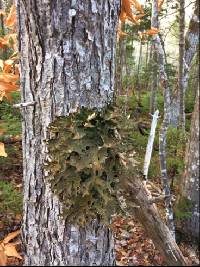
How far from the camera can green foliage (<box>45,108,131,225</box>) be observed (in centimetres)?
156

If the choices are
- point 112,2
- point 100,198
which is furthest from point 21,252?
point 112,2

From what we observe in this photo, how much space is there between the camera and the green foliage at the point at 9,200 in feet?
10.9

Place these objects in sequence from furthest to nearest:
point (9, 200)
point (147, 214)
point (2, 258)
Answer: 1. point (9, 200)
2. point (147, 214)
3. point (2, 258)

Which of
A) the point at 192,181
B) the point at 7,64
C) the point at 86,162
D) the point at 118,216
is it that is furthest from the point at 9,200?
the point at 86,162

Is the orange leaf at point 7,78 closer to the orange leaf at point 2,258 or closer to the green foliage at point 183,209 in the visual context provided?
the orange leaf at point 2,258

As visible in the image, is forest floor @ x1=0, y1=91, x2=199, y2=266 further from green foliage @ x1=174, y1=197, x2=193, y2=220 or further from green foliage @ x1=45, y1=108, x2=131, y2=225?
green foliage @ x1=174, y1=197, x2=193, y2=220

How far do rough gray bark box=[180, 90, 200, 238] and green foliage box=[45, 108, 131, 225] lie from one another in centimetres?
210

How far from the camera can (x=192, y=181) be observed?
11.9ft

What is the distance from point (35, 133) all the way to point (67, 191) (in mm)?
366

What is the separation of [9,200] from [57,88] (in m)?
2.28

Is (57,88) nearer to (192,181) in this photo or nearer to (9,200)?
(9,200)

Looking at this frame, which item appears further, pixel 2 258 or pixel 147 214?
pixel 147 214

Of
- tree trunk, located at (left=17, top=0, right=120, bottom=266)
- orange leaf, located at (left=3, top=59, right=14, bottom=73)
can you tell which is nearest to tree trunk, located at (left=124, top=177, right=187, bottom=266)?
tree trunk, located at (left=17, top=0, right=120, bottom=266)

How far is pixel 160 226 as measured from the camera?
195 cm
